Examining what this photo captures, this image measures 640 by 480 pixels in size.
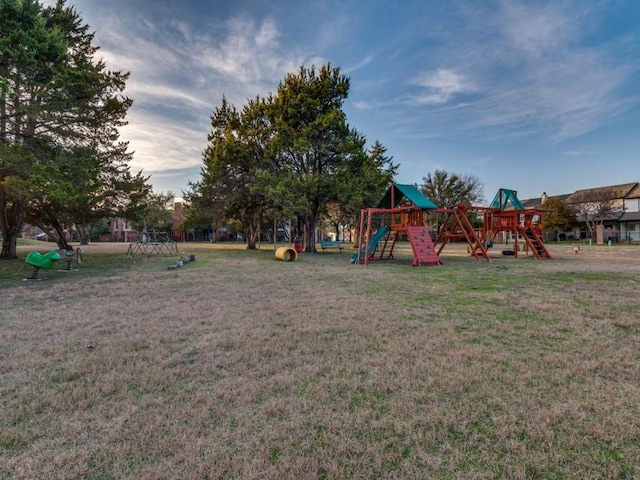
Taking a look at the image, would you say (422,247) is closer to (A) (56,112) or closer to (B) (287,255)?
(B) (287,255)

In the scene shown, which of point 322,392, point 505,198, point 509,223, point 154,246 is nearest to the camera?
point 322,392

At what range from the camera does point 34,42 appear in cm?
989

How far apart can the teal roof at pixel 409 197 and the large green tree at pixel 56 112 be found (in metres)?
12.9

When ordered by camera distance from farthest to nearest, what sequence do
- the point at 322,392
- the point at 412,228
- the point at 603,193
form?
the point at 603,193, the point at 412,228, the point at 322,392

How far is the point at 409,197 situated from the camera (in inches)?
554

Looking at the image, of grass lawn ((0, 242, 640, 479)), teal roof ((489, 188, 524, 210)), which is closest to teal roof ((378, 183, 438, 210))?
teal roof ((489, 188, 524, 210))

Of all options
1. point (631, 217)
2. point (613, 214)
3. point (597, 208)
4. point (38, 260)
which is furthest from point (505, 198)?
point (631, 217)

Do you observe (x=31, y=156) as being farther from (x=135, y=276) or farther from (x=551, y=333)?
(x=551, y=333)

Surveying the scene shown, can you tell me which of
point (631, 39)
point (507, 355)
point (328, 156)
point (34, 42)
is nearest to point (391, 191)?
point (328, 156)

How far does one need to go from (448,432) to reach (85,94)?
51.4ft

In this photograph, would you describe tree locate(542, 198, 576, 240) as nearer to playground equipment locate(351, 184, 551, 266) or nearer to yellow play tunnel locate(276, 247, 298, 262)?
playground equipment locate(351, 184, 551, 266)

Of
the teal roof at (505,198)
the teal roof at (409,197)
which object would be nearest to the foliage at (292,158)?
the teal roof at (409,197)

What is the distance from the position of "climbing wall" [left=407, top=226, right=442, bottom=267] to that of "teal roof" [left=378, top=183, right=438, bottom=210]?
43.7 inches

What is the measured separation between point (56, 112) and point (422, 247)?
1509cm
